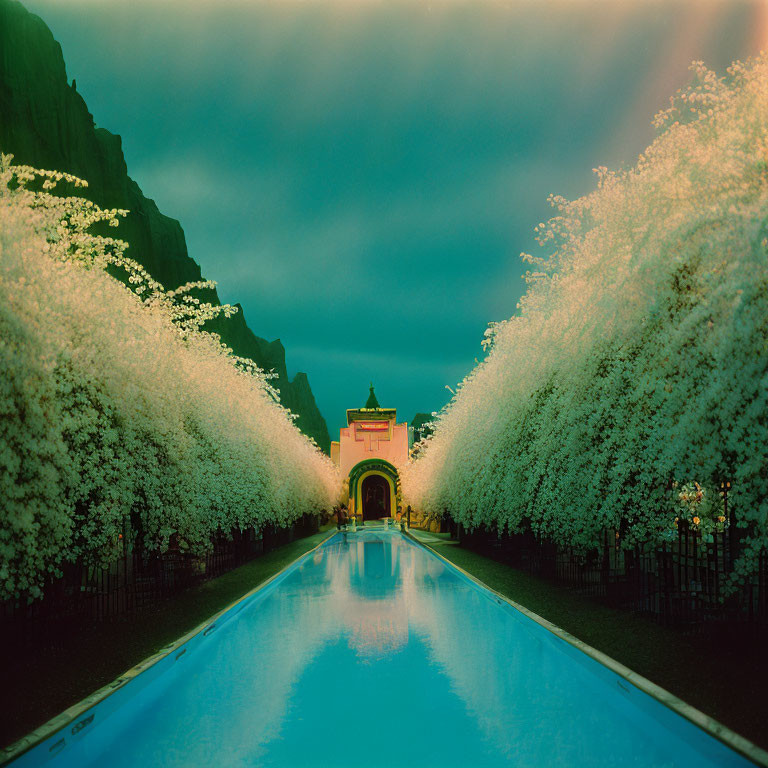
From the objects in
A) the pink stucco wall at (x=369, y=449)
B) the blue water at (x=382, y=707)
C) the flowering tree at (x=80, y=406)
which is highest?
the pink stucco wall at (x=369, y=449)

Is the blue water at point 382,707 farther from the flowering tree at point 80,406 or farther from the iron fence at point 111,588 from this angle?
the iron fence at point 111,588

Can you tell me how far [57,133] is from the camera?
5553 cm

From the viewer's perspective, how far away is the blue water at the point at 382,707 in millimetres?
5426

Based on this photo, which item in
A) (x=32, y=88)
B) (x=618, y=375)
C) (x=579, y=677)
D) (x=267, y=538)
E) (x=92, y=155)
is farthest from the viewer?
(x=92, y=155)

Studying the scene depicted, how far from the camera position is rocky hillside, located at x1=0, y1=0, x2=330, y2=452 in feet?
165

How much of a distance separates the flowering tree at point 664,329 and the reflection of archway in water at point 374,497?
76.9 meters

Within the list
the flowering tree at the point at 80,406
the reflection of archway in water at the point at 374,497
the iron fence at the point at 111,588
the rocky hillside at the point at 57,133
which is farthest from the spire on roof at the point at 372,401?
the flowering tree at the point at 80,406

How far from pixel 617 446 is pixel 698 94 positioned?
17.4 feet

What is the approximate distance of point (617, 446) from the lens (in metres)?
10.9

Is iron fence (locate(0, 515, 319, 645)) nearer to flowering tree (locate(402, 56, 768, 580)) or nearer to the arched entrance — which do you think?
flowering tree (locate(402, 56, 768, 580))

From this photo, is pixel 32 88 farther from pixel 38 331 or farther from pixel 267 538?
pixel 38 331

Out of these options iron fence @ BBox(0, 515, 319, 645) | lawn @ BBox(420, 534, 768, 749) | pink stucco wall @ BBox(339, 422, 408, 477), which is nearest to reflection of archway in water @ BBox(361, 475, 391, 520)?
pink stucco wall @ BBox(339, 422, 408, 477)

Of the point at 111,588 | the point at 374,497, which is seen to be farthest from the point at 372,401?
the point at 111,588

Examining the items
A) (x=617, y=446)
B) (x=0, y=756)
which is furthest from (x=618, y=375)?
(x=0, y=756)
